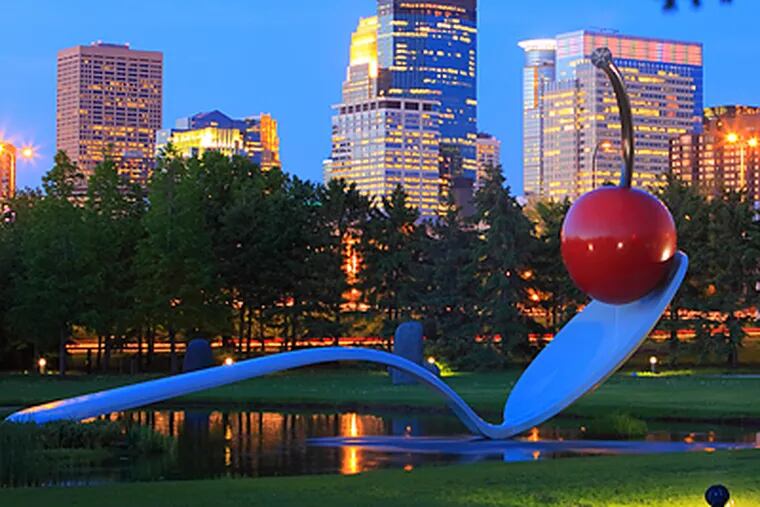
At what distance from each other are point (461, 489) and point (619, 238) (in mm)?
8605

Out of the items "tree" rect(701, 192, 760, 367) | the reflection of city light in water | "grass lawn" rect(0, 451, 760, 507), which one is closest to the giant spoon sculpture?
the reflection of city light in water

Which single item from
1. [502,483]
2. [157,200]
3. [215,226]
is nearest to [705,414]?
[502,483]

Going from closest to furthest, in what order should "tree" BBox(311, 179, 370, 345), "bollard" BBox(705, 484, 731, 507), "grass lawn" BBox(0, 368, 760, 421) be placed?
"bollard" BBox(705, 484, 731, 507)
"grass lawn" BBox(0, 368, 760, 421)
"tree" BBox(311, 179, 370, 345)

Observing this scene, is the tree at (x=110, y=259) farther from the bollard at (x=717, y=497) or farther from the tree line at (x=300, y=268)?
the bollard at (x=717, y=497)

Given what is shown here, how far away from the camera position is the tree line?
5334 centimetres

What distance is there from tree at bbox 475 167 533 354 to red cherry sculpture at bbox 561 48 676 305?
2957 centimetres

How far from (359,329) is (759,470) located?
4452 cm

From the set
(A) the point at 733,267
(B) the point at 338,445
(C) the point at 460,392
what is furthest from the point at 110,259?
(B) the point at 338,445

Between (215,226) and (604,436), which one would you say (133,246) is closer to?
(215,226)

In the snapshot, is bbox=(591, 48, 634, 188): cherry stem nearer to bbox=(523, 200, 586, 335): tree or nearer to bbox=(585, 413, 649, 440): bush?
bbox=(585, 413, 649, 440): bush

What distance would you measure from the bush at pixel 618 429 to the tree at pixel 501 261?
2711 cm

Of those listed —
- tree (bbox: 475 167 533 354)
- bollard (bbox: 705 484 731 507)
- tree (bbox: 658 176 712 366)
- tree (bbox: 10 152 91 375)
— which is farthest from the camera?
tree (bbox: 658 176 712 366)

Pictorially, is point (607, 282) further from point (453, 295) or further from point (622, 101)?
point (453, 295)

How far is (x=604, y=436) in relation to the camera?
1021 inches
